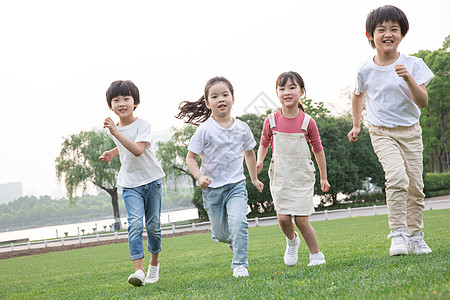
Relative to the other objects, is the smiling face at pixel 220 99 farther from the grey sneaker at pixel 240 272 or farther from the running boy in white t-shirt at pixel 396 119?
the grey sneaker at pixel 240 272

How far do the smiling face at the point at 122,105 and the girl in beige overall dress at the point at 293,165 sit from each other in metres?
1.55

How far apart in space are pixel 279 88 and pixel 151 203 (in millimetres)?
1887

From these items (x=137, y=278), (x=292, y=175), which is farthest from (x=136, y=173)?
(x=292, y=175)

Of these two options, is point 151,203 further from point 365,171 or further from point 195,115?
point 365,171

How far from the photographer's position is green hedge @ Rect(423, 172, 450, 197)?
40.8m

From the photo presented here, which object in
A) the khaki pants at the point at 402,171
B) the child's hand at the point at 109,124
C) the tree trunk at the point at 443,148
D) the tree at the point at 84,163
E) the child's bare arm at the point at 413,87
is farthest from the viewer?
the tree trunk at the point at 443,148

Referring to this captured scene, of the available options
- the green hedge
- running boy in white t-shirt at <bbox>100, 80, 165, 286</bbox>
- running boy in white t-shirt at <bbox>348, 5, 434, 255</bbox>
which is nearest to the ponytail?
running boy in white t-shirt at <bbox>100, 80, 165, 286</bbox>

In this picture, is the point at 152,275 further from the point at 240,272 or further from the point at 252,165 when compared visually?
the point at 252,165

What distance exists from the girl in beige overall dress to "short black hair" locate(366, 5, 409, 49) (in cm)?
91

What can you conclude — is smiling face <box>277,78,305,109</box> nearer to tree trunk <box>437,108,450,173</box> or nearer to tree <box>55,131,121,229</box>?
tree <box>55,131,121,229</box>

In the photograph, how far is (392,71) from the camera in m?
4.52

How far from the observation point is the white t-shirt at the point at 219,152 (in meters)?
4.55

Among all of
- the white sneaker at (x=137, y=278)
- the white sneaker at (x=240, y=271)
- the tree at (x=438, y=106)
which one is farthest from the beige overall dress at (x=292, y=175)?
the tree at (x=438, y=106)

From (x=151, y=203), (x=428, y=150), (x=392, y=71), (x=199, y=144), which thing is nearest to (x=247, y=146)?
(x=199, y=144)
